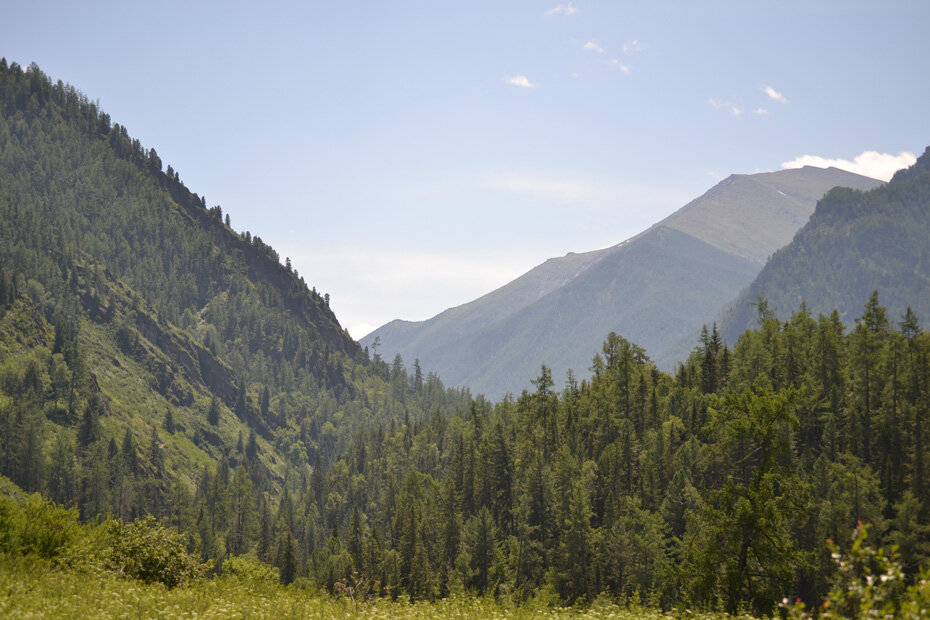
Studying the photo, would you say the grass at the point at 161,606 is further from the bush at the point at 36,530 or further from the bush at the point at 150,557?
the bush at the point at 36,530

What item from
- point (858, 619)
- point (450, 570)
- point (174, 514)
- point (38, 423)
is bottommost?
point (174, 514)

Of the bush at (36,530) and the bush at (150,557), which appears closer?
the bush at (36,530)

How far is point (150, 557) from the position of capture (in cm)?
3503

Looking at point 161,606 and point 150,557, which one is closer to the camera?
point 161,606

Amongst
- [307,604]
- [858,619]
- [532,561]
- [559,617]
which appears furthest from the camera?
[532,561]

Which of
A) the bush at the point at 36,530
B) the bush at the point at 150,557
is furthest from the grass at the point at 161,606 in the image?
the bush at the point at 36,530

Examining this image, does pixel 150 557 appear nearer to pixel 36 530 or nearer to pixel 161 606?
pixel 36 530

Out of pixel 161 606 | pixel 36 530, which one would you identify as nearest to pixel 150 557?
pixel 36 530

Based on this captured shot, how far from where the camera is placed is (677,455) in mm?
89438

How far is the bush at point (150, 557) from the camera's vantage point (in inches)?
1355

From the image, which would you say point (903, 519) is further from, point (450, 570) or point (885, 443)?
point (450, 570)

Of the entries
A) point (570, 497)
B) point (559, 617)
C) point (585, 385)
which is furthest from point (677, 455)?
point (559, 617)

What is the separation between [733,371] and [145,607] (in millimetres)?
91848

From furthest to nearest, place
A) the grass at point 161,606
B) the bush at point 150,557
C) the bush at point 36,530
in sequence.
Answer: the bush at point 150,557 < the bush at point 36,530 < the grass at point 161,606
